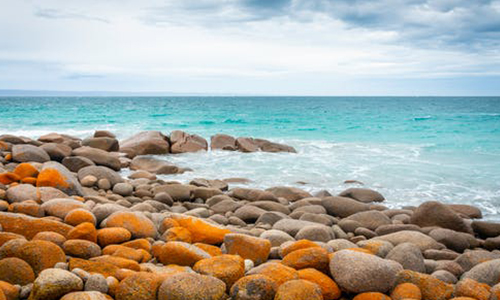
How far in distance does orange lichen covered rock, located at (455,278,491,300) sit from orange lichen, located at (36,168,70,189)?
5650 millimetres

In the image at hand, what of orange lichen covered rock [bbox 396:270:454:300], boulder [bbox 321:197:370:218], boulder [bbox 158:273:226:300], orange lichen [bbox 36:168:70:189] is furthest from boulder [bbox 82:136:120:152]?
orange lichen covered rock [bbox 396:270:454:300]

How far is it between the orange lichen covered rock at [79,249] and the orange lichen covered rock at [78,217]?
699 mm

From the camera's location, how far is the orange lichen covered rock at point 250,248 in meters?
4.18

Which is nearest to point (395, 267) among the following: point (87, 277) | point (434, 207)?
point (87, 277)

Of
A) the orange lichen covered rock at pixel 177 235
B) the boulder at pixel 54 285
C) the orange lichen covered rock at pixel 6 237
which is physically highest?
the orange lichen covered rock at pixel 6 237

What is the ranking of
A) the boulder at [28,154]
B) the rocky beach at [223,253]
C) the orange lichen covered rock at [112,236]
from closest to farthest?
the rocky beach at [223,253]
the orange lichen covered rock at [112,236]
the boulder at [28,154]

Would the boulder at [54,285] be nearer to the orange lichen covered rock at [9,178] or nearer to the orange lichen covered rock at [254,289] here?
the orange lichen covered rock at [254,289]

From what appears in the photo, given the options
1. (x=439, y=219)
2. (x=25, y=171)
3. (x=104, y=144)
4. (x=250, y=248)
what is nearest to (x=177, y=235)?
(x=250, y=248)

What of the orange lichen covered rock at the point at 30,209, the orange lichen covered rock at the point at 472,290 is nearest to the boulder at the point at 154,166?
the orange lichen covered rock at the point at 30,209

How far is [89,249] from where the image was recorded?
3789 mm

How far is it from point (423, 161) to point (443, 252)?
34.0ft

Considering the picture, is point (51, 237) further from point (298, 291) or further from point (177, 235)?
point (298, 291)

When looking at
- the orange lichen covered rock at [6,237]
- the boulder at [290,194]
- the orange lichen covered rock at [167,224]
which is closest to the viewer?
the orange lichen covered rock at [6,237]

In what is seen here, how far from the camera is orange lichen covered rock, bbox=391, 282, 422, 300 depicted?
11.1 ft
